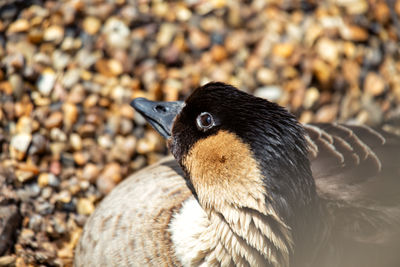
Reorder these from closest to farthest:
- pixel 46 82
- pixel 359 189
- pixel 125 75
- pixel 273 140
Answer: pixel 273 140 < pixel 359 189 < pixel 46 82 < pixel 125 75

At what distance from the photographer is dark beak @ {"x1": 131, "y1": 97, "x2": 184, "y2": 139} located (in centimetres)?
224

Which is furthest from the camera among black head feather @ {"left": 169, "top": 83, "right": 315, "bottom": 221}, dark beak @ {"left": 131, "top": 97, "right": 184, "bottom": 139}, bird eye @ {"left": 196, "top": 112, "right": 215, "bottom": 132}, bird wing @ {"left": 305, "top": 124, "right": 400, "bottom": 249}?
dark beak @ {"left": 131, "top": 97, "right": 184, "bottom": 139}

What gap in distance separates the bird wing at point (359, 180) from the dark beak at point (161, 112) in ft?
2.36

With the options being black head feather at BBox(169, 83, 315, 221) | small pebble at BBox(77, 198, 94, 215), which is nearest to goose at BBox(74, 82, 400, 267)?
black head feather at BBox(169, 83, 315, 221)

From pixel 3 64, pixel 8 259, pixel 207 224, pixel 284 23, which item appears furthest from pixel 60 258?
A: pixel 284 23

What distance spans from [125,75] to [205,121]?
1.24 meters

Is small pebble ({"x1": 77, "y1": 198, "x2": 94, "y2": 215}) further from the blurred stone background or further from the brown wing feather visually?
the brown wing feather

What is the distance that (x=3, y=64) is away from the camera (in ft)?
9.20

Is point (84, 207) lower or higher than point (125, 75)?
lower

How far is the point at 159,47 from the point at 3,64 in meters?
0.97

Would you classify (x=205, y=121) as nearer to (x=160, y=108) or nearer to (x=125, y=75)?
(x=160, y=108)

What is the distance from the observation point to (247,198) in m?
1.86

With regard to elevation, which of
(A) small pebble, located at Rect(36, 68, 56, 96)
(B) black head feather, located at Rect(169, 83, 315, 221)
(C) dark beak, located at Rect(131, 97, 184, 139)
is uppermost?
(A) small pebble, located at Rect(36, 68, 56, 96)

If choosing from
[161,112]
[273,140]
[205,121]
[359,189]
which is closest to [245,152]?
[273,140]
